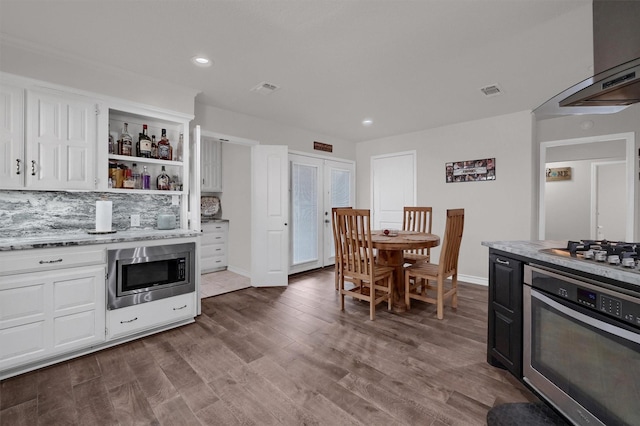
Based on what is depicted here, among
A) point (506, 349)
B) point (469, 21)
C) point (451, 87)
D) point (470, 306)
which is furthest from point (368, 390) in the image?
point (451, 87)

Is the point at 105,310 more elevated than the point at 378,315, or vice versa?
the point at 105,310

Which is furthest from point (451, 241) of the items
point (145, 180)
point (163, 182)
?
point (145, 180)

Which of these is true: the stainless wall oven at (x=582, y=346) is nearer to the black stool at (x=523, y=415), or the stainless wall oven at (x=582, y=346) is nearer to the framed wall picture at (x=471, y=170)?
the black stool at (x=523, y=415)

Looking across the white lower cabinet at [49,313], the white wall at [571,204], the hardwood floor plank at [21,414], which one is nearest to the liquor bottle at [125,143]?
the white lower cabinet at [49,313]

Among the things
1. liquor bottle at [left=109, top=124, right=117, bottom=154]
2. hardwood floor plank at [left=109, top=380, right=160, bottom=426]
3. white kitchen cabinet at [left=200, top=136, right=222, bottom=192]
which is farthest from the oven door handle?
white kitchen cabinet at [left=200, top=136, right=222, bottom=192]

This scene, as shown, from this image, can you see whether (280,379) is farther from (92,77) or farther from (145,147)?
(92,77)

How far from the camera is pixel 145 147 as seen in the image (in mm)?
2873

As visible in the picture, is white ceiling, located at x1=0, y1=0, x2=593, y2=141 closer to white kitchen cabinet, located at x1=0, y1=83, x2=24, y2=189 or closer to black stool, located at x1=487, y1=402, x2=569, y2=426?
white kitchen cabinet, located at x1=0, y1=83, x2=24, y2=189

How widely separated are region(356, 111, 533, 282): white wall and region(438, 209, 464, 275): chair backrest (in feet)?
4.21

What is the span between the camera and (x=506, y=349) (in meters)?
1.84

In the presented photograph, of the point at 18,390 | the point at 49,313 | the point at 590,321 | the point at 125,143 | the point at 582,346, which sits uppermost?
the point at 125,143

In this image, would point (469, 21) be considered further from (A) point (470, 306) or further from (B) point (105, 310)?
(B) point (105, 310)

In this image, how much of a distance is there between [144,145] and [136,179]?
14.9 inches

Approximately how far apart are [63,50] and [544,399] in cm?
427
